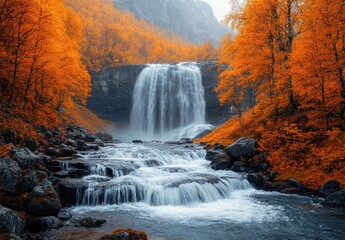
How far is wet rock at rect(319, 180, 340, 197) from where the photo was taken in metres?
13.3

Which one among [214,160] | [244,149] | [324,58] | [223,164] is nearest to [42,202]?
[223,164]

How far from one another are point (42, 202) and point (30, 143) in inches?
302

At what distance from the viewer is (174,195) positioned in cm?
1405

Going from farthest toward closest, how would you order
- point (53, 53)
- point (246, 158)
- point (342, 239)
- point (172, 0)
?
point (172, 0) → point (53, 53) → point (246, 158) → point (342, 239)

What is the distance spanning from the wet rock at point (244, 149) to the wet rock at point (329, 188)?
5436 mm

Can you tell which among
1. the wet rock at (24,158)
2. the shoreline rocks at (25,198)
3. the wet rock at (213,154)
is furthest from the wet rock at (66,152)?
the wet rock at (213,154)

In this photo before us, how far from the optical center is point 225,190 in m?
15.4

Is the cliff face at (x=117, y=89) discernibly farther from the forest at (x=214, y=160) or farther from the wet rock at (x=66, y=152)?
the wet rock at (x=66, y=152)

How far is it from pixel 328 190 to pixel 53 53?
19943mm

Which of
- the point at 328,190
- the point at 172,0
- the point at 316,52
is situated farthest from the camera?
the point at 172,0

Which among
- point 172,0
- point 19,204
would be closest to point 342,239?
point 19,204

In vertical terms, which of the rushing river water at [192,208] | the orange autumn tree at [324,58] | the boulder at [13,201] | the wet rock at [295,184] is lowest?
the rushing river water at [192,208]

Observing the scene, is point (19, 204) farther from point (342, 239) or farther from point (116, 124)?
point (116, 124)

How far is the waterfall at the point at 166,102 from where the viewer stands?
170 feet
